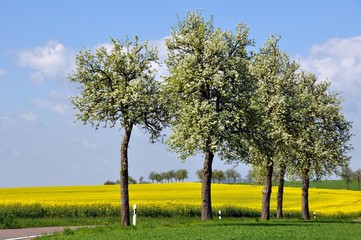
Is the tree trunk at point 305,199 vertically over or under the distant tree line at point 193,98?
under

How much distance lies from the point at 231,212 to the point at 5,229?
28159 mm

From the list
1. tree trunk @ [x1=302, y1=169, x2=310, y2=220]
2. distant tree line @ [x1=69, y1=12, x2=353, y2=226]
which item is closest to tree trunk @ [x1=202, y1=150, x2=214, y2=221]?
distant tree line @ [x1=69, y1=12, x2=353, y2=226]

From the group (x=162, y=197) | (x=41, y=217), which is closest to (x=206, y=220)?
(x=41, y=217)

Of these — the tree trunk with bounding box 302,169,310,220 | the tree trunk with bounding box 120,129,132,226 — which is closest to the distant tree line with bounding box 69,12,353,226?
the tree trunk with bounding box 120,129,132,226

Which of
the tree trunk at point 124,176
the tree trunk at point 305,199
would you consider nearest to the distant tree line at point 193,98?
the tree trunk at point 124,176

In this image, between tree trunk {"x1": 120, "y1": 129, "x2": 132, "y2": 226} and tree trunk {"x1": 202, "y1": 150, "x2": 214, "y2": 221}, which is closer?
tree trunk {"x1": 120, "y1": 129, "x2": 132, "y2": 226}

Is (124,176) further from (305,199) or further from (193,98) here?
(305,199)

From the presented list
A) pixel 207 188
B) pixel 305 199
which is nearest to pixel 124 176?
pixel 207 188

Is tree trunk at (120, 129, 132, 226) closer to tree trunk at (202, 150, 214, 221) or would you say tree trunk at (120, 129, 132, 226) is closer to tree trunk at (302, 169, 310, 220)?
tree trunk at (202, 150, 214, 221)

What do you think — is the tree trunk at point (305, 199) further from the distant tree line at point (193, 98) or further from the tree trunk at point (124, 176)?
the tree trunk at point (124, 176)

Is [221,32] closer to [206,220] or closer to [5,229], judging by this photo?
[206,220]

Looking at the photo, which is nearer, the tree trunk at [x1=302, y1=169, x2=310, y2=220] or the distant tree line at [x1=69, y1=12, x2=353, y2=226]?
the distant tree line at [x1=69, y1=12, x2=353, y2=226]

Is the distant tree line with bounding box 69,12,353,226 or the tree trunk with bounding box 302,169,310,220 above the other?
the distant tree line with bounding box 69,12,353,226

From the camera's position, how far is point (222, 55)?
39.8 m
